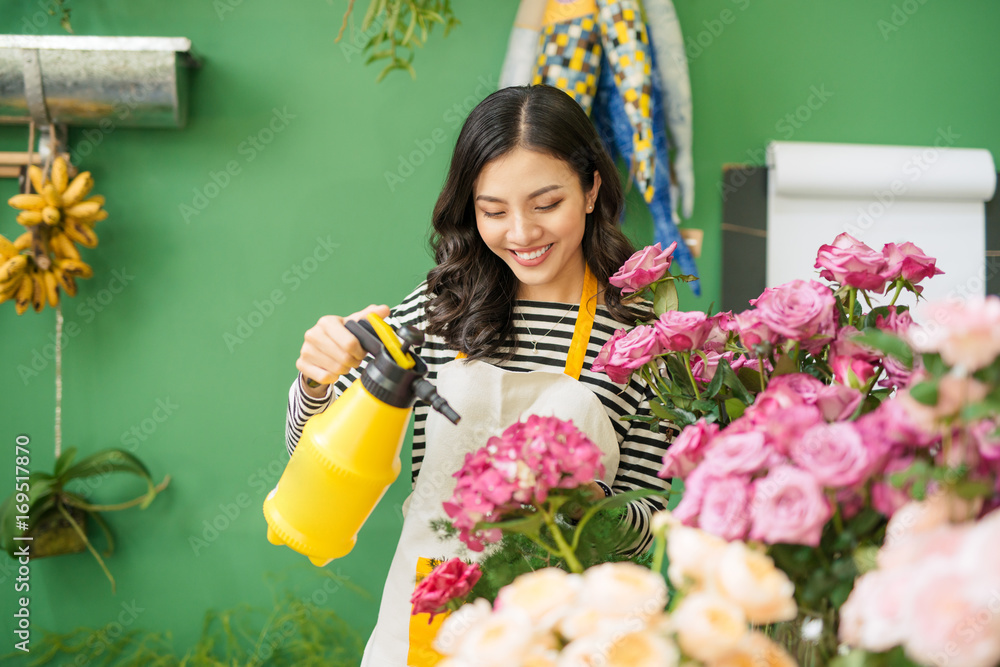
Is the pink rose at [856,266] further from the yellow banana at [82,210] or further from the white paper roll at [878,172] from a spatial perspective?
the yellow banana at [82,210]

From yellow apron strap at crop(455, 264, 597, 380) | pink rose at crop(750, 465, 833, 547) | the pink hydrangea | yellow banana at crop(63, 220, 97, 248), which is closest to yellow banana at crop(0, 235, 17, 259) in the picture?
yellow banana at crop(63, 220, 97, 248)

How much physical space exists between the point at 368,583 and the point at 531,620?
1496 mm

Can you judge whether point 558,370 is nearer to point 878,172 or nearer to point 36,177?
point 878,172

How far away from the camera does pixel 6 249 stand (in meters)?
1.55

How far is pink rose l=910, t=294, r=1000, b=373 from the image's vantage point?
35 centimetres

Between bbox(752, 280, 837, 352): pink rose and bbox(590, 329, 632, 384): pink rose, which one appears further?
bbox(590, 329, 632, 384): pink rose

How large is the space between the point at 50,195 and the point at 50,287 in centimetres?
20

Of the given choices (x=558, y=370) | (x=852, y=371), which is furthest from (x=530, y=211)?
(x=852, y=371)

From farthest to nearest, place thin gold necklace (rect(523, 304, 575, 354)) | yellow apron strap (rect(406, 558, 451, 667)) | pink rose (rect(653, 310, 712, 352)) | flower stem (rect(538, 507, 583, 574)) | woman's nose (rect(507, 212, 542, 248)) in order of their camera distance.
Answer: thin gold necklace (rect(523, 304, 575, 354)), woman's nose (rect(507, 212, 542, 248)), yellow apron strap (rect(406, 558, 451, 667)), pink rose (rect(653, 310, 712, 352)), flower stem (rect(538, 507, 583, 574))

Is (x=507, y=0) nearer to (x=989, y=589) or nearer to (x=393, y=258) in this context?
(x=393, y=258)

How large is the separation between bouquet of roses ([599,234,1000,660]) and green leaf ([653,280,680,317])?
3.5 inches

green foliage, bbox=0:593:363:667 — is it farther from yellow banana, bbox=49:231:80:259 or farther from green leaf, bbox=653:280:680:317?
green leaf, bbox=653:280:680:317

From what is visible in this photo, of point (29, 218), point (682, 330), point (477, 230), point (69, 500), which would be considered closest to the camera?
point (682, 330)

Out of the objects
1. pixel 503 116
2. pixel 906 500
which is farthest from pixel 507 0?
pixel 906 500
